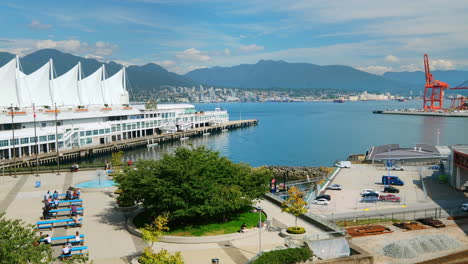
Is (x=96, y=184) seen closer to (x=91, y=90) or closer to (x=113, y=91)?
(x=91, y=90)

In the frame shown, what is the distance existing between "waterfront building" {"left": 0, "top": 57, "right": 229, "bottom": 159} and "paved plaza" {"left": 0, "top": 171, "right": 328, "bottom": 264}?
760 inches

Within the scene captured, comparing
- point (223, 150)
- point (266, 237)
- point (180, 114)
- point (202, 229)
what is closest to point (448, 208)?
point (266, 237)

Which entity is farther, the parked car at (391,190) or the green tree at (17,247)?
the parked car at (391,190)

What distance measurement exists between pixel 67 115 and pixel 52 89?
14.0 metres

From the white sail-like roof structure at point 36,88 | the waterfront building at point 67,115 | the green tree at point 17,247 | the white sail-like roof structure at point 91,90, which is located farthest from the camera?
the white sail-like roof structure at point 91,90

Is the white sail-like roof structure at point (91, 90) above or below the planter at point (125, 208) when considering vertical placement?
above

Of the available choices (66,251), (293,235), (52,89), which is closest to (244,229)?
(293,235)

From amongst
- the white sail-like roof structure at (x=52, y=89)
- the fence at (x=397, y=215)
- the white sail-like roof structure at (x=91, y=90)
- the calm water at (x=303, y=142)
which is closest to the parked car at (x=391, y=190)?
the fence at (x=397, y=215)

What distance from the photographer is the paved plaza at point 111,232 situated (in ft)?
54.6

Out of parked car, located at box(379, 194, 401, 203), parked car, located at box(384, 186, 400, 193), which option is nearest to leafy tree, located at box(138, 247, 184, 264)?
parked car, located at box(379, 194, 401, 203)

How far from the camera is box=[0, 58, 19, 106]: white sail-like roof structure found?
6334cm

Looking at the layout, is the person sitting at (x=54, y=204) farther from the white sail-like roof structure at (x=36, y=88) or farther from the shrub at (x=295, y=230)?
the white sail-like roof structure at (x=36, y=88)

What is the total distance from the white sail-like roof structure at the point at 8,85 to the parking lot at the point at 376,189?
51432 mm

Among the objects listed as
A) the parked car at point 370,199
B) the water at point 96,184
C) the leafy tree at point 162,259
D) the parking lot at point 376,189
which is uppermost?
the leafy tree at point 162,259
